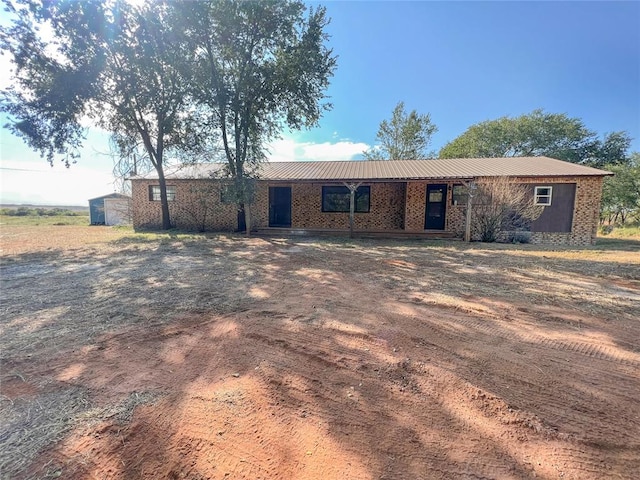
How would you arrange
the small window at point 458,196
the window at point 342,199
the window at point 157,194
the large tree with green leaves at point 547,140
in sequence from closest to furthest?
the small window at point 458,196 < the window at point 342,199 < the window at point 157,194 < the large tree with green leaves at point 547,140

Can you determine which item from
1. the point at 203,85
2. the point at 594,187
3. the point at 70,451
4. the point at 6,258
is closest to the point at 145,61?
the point at 203,85

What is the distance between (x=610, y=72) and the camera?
1747 centimetres

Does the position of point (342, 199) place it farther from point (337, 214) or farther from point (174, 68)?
point (174, 68)

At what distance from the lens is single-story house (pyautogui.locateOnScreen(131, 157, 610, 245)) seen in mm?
12367

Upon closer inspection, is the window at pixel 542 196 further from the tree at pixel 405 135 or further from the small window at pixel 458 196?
the tree at pixel 405 135

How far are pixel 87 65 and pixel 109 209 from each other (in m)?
12.8

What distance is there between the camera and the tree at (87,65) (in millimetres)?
10766

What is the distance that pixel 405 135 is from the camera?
90.1 ft

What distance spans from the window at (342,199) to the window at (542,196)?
6822 millimetres

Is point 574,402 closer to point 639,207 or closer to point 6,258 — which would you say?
point 6,258

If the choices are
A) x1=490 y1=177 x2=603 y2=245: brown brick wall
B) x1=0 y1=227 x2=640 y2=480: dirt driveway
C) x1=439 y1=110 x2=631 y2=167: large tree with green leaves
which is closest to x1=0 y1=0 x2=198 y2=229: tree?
x1=0 y1=227 x2=640 y2=480: dirt driveway

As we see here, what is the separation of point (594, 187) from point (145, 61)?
1799 cm

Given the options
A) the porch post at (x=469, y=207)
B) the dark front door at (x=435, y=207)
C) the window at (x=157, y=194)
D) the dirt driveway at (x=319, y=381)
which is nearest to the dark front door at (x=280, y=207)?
the window at (x=157, y=194)

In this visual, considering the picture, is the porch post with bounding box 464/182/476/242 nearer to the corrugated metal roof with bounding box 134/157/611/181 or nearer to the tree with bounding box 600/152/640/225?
the corrugated metal roof with bounding box 134/157/611/181
